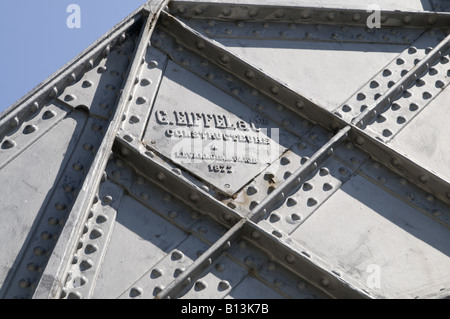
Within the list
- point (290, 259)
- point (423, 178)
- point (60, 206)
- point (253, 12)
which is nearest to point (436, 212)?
point (423, 178)

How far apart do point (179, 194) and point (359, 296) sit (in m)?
1.42

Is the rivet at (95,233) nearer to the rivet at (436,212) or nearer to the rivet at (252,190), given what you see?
the rivet at (252,190)

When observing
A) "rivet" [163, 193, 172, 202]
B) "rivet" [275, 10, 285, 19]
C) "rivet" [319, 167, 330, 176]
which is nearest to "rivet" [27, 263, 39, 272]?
"rivet" [163, 193, 172, 202]

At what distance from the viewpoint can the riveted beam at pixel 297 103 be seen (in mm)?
7004

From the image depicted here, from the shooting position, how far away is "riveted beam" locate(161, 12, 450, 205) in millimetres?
7004

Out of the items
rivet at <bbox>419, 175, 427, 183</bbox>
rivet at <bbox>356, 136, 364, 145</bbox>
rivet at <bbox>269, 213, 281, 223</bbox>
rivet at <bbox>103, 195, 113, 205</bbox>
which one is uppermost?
rivet at <bbox>356, 136, 364, 145</bbox>

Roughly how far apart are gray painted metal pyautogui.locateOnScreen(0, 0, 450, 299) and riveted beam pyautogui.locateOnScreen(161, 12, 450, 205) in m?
0.01

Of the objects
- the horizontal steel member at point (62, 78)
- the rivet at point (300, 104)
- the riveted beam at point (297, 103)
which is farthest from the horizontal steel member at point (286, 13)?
the rivet at point (300, 104)

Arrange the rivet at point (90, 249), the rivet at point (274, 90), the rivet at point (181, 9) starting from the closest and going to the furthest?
the rivet at point (90, 249), the rivet at point (274, 90), the rivet at point (181, 9)

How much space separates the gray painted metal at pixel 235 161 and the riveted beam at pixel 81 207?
11 millimetres

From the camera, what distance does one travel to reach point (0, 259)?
5797mm

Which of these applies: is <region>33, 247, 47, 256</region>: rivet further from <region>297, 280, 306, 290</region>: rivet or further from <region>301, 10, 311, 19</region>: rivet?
<region>301, 10, 311, 19</region>: rivet
